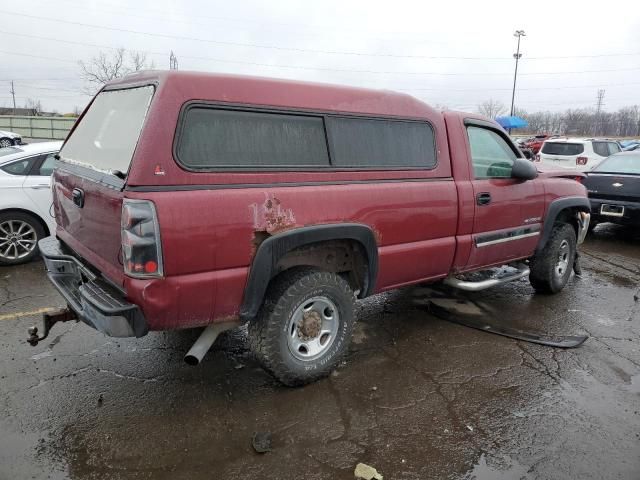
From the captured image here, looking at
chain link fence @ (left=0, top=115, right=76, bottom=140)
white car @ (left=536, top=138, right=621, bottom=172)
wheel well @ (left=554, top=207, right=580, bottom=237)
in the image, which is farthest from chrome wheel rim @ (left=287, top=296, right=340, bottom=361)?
chain link fence @ (left=0, top=115, right=76, bottom=140)

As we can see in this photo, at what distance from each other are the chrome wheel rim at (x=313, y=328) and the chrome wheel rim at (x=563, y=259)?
3244 millimetres

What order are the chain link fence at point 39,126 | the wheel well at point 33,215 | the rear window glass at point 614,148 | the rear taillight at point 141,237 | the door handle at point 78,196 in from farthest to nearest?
the chain link fence at point 39,126 < the rear window glass at point 614,148 < the wheel well at point 33,215 < the door handle at point 78,196 < the rear taillight at point 141,237

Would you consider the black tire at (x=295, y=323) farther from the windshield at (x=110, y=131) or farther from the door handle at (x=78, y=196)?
the door handle at (x=78, y=196)

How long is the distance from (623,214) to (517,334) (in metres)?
5.09

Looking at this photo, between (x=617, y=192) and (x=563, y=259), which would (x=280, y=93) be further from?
(x=617, y=192)

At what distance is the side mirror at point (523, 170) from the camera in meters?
4.50

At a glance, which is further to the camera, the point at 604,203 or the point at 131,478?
the point at 604,203

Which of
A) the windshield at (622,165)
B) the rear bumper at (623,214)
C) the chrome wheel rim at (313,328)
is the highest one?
the windshield at (622,165)

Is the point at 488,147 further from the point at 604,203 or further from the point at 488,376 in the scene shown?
the point at 604,203

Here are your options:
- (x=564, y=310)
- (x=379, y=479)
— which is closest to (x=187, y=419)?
(x=379, y=479)

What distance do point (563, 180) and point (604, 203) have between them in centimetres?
397

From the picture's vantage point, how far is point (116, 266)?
9.30 feet

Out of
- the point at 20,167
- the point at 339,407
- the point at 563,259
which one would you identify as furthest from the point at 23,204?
the point at 563,259

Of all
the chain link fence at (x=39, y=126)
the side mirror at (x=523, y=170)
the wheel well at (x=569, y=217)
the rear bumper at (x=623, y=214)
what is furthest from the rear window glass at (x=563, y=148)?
the chain link fence at (x=39, y=126)
